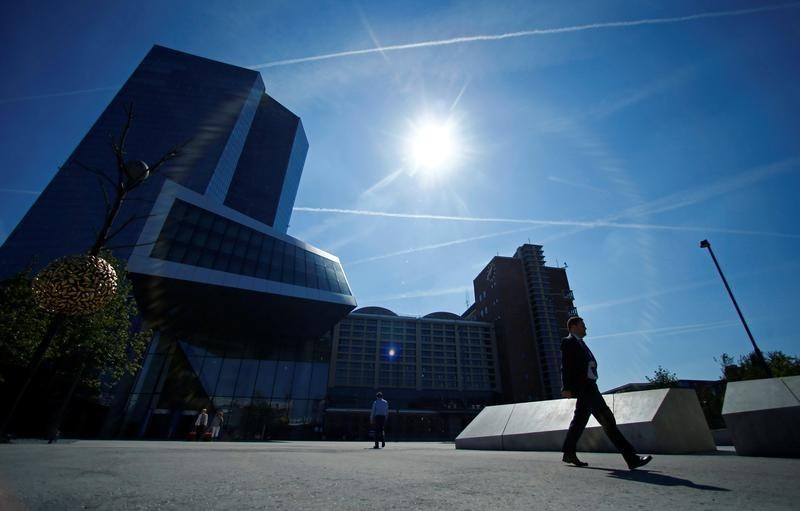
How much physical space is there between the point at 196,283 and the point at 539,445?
22057 millimetres

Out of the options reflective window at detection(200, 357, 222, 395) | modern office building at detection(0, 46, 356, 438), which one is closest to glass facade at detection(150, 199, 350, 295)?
modern office building at detection(0, 46, 356, 438)

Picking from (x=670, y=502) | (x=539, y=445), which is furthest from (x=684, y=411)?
(x=670, y=502)

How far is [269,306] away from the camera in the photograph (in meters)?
25.3

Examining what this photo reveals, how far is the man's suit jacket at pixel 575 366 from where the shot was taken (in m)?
3.56

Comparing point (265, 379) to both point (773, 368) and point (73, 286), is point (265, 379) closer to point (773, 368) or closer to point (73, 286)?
point (73, 286)

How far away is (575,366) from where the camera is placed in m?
3.60

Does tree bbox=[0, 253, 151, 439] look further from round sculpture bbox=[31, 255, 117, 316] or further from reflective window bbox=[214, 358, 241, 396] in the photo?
round sculpture bbox=[31, 255, 117, 316]

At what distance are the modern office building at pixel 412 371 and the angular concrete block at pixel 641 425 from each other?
43613 millimetres

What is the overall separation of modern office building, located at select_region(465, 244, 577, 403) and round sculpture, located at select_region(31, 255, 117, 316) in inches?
2438

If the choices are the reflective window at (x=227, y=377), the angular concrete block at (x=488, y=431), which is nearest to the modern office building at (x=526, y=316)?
the reflective window at (x=227, y=377)

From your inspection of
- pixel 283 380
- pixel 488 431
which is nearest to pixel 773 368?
pixel 488 431

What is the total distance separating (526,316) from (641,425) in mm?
65179

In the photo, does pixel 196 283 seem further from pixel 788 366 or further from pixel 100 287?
pixel 788 366

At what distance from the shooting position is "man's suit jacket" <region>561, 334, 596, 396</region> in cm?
356
